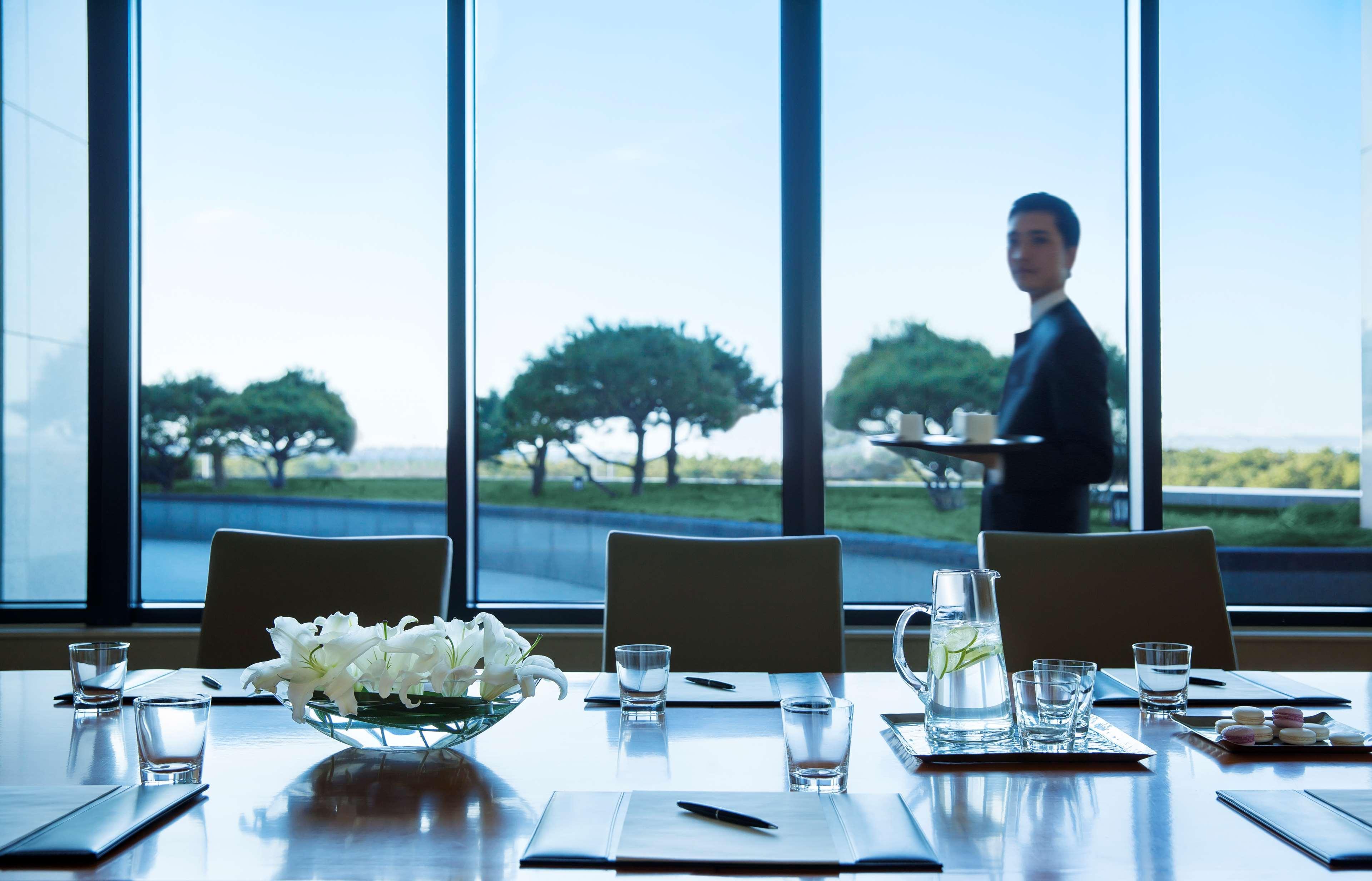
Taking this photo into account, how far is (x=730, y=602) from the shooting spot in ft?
6.47

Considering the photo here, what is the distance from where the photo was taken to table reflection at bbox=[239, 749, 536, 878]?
2.83ft

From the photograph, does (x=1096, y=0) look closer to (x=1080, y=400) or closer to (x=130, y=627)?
(x=1080, y=400)

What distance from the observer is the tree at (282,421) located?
3133 mm

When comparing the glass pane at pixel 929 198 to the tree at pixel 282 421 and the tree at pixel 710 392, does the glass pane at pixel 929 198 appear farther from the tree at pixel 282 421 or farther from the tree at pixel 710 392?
the tree at pixel 282 421

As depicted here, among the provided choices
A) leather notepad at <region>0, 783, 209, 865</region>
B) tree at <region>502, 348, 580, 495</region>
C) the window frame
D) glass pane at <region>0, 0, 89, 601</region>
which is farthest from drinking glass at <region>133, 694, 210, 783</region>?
glass pane at <region>0, 0, 89, 601</region>

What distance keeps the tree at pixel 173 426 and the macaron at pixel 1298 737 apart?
114 inches

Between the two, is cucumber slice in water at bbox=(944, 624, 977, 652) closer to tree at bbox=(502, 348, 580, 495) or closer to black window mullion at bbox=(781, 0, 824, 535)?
black window mullion at bbox=(781, 0, 824, 535)

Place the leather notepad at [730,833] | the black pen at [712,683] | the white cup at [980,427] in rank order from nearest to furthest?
1. the leather notepad at [730,833]
2. the black pen at [712,683]
3. the white cup at [980,427]

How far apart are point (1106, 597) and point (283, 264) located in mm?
2499

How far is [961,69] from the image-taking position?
10.1ft

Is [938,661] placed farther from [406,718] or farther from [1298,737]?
[406,718]

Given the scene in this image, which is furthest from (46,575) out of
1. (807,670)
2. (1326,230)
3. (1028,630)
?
(1326,230)

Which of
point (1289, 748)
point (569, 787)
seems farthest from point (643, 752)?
point (1289, 748)

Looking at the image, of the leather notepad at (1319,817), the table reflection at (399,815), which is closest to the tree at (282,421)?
the table reflection at (399,815)
